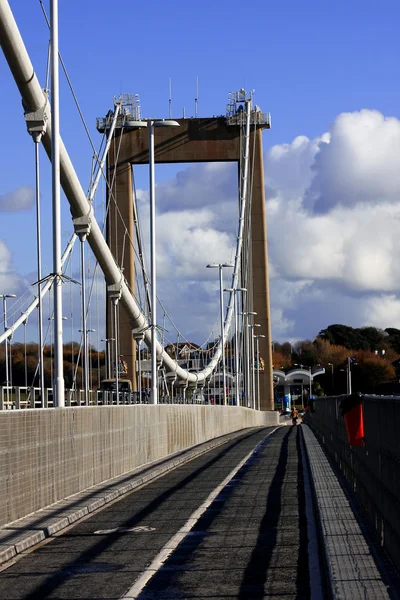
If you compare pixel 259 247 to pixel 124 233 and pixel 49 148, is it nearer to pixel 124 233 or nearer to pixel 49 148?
pixel 124 233

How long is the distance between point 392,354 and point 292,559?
18133cm

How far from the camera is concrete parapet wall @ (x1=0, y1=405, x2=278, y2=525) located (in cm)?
1496

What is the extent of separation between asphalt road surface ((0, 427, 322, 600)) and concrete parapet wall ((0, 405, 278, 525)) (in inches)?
33.2

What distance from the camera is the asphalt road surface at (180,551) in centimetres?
1034

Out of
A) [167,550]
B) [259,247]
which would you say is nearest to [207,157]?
[259,247]

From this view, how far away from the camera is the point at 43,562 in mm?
12398

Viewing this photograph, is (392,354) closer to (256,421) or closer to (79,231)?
(256,421)

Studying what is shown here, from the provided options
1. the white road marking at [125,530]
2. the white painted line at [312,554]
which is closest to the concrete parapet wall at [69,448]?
the white road marking at [125,530]

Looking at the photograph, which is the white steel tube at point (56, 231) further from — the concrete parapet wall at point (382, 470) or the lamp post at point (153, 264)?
the lamp post at point (153, 264)

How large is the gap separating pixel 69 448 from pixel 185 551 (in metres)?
6.30

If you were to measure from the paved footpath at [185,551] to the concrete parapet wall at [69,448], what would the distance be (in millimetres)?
813

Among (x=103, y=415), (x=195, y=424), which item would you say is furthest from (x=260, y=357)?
(x=103, y=415)

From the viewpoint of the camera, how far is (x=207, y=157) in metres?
102

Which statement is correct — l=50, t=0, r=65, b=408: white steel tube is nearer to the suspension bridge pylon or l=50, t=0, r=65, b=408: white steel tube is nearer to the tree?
the suspension bridge pylon
